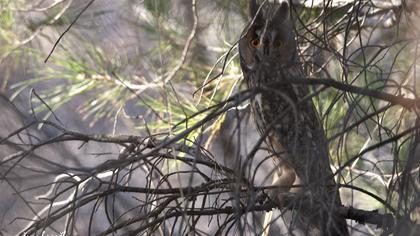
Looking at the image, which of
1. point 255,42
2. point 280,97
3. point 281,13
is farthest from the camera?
point 255,42

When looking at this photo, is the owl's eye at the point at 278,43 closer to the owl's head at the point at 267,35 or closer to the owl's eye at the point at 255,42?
the owl's head at the point at 267,35

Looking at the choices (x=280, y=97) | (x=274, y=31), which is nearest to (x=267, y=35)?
(x=274, y=31)

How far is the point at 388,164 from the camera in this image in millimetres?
2627

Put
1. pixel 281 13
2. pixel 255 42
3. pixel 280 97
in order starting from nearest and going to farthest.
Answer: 1. pixel 280 97
2. pixel 281 13
3. pixel 255 42

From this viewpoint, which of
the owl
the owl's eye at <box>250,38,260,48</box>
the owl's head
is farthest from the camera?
the owl's eye at <box>250,38,260,48</box>

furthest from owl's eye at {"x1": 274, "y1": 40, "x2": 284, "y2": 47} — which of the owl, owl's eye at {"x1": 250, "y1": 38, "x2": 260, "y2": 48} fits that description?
owl's eye at {"x1": 250, "y1": 38, "x2": 260, "y2": 48}

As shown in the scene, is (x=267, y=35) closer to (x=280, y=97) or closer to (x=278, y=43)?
(x=278, y=43)

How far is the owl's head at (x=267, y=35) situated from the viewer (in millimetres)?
1634

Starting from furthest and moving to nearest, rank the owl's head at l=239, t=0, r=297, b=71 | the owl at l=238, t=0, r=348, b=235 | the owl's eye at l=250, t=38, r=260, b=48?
the owl's eye at l=250, t=38, r=260, b=48, the owl's head at l=239, t=0, r=297, b=71, the owl at l=238, t=0, r=348, b=235

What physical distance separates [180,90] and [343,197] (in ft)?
2.70

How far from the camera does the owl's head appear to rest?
5.36 feet

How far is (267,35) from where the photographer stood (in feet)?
5.84

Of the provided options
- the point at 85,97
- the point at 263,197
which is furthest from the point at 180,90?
the point at 263,197

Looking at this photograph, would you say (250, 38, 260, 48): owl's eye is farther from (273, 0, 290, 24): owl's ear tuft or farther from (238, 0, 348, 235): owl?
(273, 0, 290, 24): owl's ear tuft
